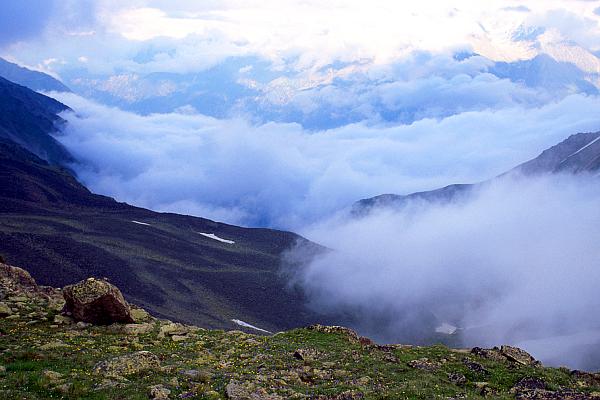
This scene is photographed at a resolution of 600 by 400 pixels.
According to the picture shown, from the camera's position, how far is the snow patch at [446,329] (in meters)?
148

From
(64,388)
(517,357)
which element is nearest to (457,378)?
(517,357)

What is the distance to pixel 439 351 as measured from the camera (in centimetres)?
3034

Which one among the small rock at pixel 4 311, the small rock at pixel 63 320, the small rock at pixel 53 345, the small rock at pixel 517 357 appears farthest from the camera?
the small rock at pixel 4 311

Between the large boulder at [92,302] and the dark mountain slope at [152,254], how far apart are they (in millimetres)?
50977

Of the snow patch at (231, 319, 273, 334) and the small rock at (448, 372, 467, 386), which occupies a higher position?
the snow patch at (231, 319, 273, 334)

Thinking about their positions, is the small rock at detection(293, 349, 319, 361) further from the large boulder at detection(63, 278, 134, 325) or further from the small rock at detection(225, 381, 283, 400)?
the large boulder at detection(63, 278, 134, 325)

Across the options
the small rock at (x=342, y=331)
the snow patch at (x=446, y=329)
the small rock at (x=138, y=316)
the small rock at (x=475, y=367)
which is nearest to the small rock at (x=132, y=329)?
the small rock at (x=138, y=316)

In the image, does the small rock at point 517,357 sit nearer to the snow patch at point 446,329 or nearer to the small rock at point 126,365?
the small rock at point 126,365

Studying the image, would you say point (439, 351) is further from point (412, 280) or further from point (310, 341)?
point (412, 280)

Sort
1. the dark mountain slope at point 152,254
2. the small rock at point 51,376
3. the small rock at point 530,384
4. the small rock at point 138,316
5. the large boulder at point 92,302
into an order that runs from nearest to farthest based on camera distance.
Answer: the small rock at point 51,376 → the small rock at point 530,384 → the large boulder at point 92,302 → the small rock at point 138,316 → the dark mountain slope at point 152,254

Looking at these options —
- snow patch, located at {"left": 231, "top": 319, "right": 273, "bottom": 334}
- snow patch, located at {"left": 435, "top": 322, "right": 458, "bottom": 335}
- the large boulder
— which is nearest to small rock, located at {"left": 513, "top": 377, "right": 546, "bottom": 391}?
the large boulder

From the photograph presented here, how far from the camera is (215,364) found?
26.2m

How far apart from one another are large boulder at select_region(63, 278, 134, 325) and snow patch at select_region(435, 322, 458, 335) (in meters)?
127

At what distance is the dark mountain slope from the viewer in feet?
322
